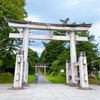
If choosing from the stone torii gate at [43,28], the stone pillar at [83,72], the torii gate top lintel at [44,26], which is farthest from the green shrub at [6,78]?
the stone pillar at [83,72]

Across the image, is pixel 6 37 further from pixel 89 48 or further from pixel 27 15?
pixel 89 48

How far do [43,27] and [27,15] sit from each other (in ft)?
30.3

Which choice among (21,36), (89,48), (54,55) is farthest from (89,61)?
(21,36)

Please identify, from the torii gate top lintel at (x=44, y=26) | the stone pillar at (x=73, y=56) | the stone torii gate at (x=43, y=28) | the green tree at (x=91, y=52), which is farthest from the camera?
the green tree at (x=91, y=52)

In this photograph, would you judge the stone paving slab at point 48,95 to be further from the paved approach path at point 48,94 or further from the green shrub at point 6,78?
the green shrub at point 6,78

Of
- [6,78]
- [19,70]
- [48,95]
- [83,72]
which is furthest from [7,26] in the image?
[48,95]

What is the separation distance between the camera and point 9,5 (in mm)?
19672

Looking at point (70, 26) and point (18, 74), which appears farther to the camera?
point (70, 26)

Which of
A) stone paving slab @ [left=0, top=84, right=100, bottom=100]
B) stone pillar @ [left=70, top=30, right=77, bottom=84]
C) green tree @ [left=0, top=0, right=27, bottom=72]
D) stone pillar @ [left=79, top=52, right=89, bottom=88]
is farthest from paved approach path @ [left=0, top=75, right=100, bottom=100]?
green tree @ [left=0, top=0, right=27, bottom=72]

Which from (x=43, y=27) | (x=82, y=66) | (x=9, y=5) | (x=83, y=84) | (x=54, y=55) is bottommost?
(x=83, y=84)

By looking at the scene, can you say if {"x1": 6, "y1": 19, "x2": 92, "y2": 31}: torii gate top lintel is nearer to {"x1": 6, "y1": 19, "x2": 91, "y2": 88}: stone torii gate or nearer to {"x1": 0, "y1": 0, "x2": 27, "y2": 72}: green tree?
{"x1": 6, "y1": 19, "x2": 91, "y2": 88}: stone torii gate

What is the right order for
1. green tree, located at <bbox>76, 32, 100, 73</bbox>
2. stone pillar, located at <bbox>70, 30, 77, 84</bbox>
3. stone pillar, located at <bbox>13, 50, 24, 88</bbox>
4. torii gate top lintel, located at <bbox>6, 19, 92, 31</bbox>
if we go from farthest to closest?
green tree, located at <bbox>76, 32, 100, 73</bbox>
torii gate top lintel, located at <bbox>6, 19, 92, 31</bbox>
stone pillar, located at <bbox>70, 30, 77, 84</bbox>
stone pillar, located at <bbox>13, 50, 24, 88</bbox>

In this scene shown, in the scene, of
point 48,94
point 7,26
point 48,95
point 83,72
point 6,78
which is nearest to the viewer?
point 48,95

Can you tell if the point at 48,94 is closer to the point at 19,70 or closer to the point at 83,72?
the point at 19,70
